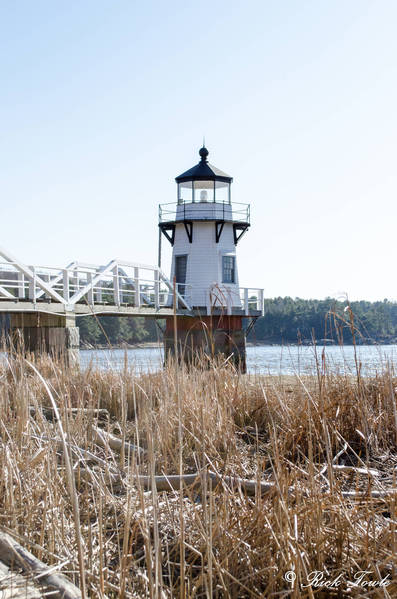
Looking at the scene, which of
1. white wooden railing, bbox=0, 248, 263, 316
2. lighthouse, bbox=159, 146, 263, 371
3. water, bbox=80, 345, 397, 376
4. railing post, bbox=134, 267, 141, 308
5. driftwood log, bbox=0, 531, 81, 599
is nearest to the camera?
driftwood log, bbox=0, 531, 81, 599

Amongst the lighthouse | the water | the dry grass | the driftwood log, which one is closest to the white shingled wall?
the lighthouse

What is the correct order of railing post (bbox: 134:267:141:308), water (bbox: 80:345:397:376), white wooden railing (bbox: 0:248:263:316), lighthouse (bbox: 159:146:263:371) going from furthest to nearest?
lighthouse (bbox: 159:146:263:371), railing post (bbox: 134:267:141:308), white wooden railing (bbox: 0:248:263:316), water (bbox: 80:345:397:376)

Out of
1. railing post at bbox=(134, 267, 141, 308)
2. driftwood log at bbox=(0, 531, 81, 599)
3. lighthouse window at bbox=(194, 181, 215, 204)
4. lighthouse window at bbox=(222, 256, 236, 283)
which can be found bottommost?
driftwood log at bbox=(0, 531, 81, 599)

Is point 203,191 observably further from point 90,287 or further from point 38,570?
point 38,570

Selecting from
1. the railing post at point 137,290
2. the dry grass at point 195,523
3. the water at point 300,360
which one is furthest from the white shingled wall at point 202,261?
the dry grass at point 195,523

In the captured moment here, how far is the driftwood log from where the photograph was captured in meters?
1.68

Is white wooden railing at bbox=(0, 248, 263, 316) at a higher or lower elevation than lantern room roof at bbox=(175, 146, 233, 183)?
lower

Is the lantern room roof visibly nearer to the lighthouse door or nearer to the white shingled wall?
the white shingled wall

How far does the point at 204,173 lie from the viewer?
71.5ft

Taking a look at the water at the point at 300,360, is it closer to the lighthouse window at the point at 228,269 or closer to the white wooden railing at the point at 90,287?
the white wooden railing at the point at 90,287

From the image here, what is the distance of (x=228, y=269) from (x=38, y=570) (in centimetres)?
2087

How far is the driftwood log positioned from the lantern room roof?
2041cm

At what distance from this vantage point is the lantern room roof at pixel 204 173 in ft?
71.2

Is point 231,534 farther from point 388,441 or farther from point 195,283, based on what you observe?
point 195,283
